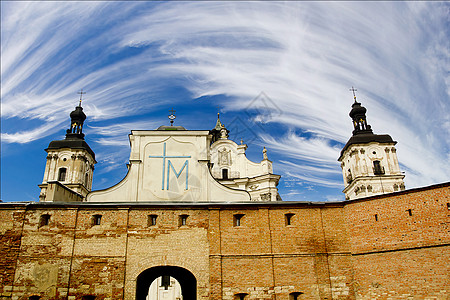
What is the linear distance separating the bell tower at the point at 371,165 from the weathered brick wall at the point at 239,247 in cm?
2630

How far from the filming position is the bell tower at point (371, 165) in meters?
43.4

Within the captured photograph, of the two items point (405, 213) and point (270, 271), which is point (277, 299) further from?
point (405, 213)

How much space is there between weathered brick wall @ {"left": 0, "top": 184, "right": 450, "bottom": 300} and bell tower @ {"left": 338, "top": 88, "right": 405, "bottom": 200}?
86.3ft

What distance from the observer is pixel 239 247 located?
17.8 meters

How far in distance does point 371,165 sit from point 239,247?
3082 centimetres

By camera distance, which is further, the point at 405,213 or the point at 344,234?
the point at 344,234

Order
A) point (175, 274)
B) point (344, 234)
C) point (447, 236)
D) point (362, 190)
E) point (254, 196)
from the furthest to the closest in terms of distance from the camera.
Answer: point (362, 190) < point (254, 196) < point (175, 274) < point (344, 234) < point (447, 236)

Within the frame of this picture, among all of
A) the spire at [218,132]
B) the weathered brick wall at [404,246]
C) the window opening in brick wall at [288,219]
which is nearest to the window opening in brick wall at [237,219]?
the window opening in brick wall at [288,219]

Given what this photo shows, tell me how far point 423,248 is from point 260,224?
6877mm

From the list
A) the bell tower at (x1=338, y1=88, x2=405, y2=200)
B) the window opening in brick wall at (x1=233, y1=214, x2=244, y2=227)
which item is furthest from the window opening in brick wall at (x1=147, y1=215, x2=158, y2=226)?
the bell tower at (x1=338, y1=88, x2=405, y2=200)

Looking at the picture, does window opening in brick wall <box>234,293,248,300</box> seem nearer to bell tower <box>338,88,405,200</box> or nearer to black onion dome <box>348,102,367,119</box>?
bell tower <box>338,88,405,200</box>

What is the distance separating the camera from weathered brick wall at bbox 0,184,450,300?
Result: 16531mm

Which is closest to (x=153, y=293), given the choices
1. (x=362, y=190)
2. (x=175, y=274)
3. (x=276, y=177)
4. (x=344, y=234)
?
(x=175, y=274)

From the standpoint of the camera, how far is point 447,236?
15844 mm
